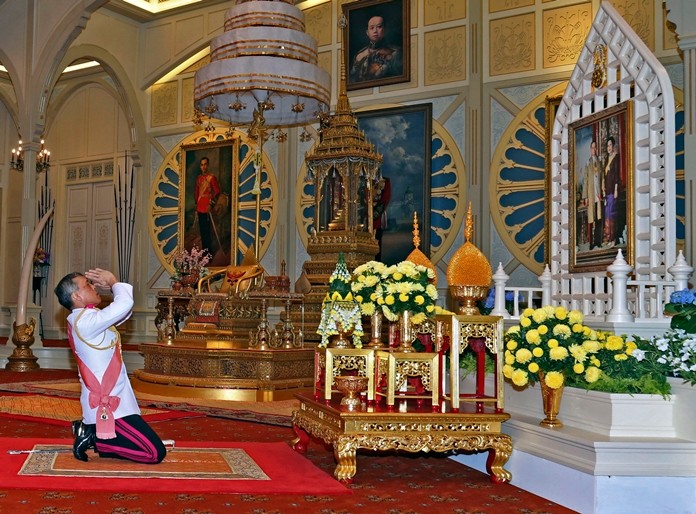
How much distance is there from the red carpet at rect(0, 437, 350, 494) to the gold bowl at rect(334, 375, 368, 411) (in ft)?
1.26

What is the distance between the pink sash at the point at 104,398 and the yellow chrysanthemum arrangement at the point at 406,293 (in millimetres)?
1536

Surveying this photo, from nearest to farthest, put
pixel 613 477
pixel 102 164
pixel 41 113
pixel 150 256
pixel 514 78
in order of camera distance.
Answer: pixel 613 477 < pixel 514 78 < pixel 41 113 < pixel 150 256 < pixel 102 164

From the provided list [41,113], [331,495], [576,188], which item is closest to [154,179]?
[41,113]

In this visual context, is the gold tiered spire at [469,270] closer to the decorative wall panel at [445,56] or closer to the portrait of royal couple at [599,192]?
the portrait of royal couple at [599,192]

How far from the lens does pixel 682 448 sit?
3867 mm

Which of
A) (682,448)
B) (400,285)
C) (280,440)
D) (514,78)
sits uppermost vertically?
(514,78)

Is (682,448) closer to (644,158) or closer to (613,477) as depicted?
(613,477)

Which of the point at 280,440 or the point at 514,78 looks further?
the point at 514,78

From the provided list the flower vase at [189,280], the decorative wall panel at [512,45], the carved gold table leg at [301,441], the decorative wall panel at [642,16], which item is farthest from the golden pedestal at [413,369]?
the decorative wall panel at [512,45]

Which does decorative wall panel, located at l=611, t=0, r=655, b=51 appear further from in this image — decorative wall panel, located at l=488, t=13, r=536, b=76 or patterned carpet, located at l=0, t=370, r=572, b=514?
patterned carpet, located at l=0, t=370, r=572, b=514

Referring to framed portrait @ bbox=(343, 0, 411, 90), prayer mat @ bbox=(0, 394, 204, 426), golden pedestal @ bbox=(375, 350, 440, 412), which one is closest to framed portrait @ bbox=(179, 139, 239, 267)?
framed portrait @ bbox=(343, 0, 411, 90)

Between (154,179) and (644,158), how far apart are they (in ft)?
30.0

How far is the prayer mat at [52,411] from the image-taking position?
21.9 ft

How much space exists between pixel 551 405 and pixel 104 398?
91.0 inches
